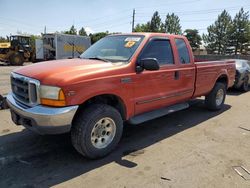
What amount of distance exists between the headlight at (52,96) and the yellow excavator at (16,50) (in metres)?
21.6

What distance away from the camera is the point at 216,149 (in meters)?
4.29

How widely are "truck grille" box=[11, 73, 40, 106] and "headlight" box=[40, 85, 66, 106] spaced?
0.11 meters

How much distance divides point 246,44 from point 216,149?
181ft

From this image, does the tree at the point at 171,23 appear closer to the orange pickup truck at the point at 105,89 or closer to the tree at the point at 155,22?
the tree at the point at 155,22

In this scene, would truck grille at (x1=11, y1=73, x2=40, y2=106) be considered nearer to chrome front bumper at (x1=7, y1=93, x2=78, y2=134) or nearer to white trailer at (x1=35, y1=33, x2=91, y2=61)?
chrome front bumper at (x1=7, y1=93, x2=78, y2=134)

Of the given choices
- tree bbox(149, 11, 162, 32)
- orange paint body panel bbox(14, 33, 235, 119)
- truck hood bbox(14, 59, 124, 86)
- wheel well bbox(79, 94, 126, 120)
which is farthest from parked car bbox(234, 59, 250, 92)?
tree bbox(149, 11, 162, 32)

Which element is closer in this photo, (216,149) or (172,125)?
(216,149)

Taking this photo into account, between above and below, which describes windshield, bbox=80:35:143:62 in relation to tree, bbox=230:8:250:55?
below

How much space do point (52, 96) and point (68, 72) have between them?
413mm

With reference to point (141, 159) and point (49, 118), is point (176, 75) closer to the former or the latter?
point (141, 159)

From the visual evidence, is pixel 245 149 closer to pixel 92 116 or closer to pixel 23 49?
pixel 92 116

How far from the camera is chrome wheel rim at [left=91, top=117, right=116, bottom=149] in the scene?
12.4ft

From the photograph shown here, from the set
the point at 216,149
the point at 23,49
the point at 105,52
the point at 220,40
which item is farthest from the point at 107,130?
the point at 220,40

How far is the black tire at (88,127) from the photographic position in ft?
11.6
